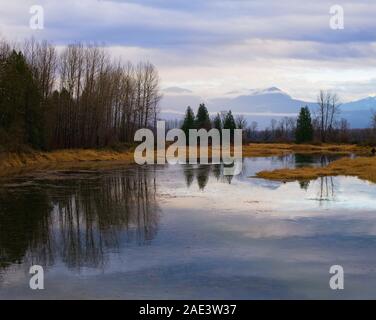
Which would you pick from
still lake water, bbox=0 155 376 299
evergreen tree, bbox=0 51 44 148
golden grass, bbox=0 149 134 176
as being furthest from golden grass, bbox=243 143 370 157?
still lake water, bbox=0 155 376 299

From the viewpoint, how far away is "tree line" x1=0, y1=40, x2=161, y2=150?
166 feet

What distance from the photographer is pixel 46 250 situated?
1469 cm

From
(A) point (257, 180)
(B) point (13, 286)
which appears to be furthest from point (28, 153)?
(B) point (13, 286)

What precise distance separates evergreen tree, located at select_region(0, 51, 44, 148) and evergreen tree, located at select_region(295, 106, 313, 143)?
61.8 m

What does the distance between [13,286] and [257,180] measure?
25360mm

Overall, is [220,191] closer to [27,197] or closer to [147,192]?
[147,192]

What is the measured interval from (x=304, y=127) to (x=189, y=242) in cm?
9244

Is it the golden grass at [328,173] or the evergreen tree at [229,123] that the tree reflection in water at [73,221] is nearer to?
the golden grass at [328,173]

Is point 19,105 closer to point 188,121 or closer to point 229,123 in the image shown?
point 188,121

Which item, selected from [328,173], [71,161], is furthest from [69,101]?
[328,173]

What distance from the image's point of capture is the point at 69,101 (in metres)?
68.1

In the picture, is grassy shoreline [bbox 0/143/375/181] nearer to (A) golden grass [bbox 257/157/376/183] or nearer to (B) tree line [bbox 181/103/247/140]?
(A) golden grass [bbox 257/157/376/183]

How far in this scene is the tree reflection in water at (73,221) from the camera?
564 inches
